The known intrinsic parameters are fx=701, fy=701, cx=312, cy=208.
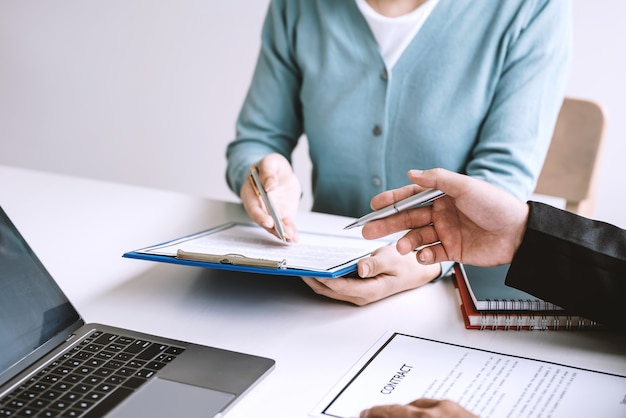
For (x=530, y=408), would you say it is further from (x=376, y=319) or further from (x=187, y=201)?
(x=187, y=201)

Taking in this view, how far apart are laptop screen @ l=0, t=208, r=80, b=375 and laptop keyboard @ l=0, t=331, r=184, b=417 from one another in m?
0.03

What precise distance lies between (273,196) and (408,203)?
1.09 ft

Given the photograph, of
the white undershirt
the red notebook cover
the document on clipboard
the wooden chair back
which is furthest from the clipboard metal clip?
the wooden chair back

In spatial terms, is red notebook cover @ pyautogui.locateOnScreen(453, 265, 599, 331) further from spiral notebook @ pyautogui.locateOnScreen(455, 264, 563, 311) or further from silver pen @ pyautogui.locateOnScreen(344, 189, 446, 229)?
silver pen @ pyautogui.locateOnScreen(344, 189, 446, 229)

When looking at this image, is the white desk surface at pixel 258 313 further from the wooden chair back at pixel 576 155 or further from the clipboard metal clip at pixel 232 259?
the wooden chair back at pixel 576 155

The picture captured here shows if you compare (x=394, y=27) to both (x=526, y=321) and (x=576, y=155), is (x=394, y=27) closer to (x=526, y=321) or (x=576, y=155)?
(x=576, y=155)

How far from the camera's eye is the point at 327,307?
0.84 m

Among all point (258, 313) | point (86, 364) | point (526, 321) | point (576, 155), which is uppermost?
point (86, 364)

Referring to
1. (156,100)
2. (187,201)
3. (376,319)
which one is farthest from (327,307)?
(156,100)

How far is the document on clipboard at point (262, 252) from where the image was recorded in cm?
77

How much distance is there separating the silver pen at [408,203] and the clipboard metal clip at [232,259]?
12 centimetres

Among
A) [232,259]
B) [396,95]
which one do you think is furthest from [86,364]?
[396,95]

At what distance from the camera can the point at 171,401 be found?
60 cm

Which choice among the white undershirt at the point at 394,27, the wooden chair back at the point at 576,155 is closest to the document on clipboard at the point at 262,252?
the white undershirt at the point at 394,27
